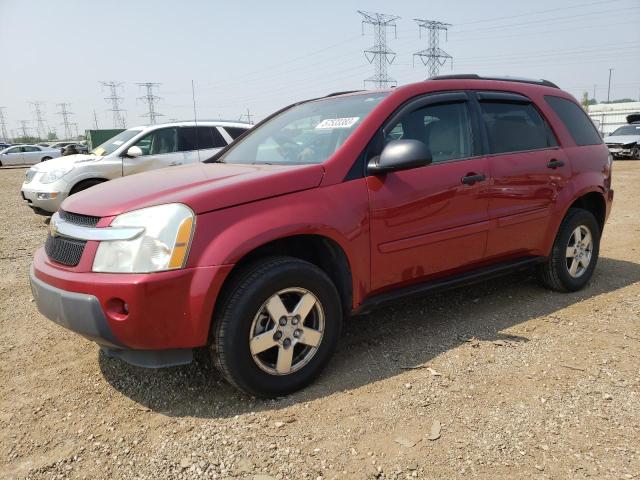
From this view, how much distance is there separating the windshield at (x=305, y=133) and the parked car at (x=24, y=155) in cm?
3256

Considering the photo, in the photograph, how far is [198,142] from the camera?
8.75 m

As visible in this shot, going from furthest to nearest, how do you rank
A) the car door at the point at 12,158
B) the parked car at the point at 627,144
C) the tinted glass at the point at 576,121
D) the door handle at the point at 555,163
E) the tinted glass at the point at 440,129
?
1. the car door at the point at 12,158
2. the parked car at the point at 627,144
3. the tinted glass at the point at 576,121
4. the door handle at the point at 555,163
5. the tinted glass at the point at 440,129

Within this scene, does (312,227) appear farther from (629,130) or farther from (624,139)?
(629,130)

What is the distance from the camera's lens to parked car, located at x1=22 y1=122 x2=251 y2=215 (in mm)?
7930

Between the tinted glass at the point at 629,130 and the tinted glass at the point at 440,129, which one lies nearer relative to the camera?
the tinted glass at the point at 440,129

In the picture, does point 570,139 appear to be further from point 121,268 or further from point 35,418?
point 35,418

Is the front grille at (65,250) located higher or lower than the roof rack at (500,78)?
lower

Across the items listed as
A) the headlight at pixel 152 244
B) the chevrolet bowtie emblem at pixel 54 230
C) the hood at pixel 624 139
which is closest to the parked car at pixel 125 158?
the chevrolet bowtie emblem at pixel 54 230

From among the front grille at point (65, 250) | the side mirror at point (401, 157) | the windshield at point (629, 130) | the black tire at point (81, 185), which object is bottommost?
the windshield at point (629, 130)

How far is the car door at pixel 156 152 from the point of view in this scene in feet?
27.4

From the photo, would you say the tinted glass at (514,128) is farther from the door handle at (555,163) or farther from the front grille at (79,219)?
the front grille at (79,219)

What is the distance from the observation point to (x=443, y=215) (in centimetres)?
332

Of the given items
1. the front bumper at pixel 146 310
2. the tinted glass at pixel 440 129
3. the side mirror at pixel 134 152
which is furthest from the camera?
the side mirror at pixel 134 152

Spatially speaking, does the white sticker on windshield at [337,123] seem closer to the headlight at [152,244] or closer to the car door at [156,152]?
the headlight at [152,244]
